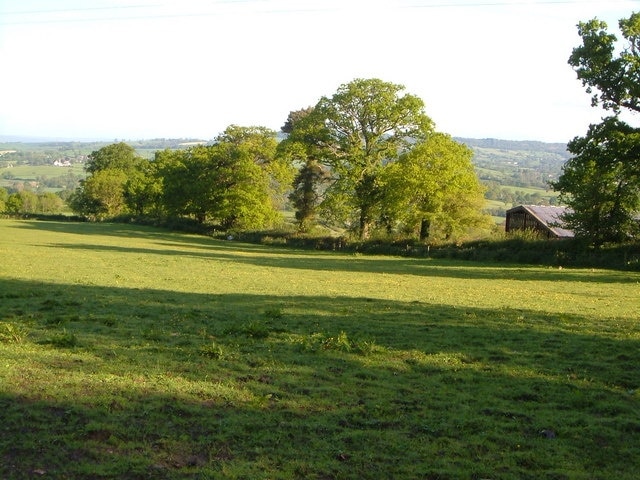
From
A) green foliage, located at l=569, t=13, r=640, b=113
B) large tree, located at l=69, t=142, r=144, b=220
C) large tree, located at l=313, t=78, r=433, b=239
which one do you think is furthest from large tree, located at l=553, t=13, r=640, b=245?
large tree, located at l=69, t=142, r=144, b=220

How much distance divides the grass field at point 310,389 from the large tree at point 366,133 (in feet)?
125

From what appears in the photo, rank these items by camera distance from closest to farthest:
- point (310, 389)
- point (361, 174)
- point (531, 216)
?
point (310, 389)
point (361, 174)
point (531, 216)

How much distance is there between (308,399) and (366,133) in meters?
50.0

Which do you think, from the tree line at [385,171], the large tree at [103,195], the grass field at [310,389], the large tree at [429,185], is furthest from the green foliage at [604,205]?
the large tree at [103,195]

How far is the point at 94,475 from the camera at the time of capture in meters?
5.63

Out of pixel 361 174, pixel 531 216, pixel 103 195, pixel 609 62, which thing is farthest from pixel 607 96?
pixel 103 195

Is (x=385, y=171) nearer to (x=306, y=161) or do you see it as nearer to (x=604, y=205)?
(x=306, y=161)

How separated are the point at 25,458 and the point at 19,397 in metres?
1.78

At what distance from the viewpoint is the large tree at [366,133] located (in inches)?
2165

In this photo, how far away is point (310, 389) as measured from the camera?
8609 millimetres

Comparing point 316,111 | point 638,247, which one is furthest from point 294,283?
point 316,111

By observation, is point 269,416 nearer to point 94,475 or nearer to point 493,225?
point 94,475

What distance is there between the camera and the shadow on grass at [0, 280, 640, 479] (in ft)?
20.1

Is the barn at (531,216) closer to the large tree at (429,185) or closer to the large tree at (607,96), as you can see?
the large tree at (429,185)
